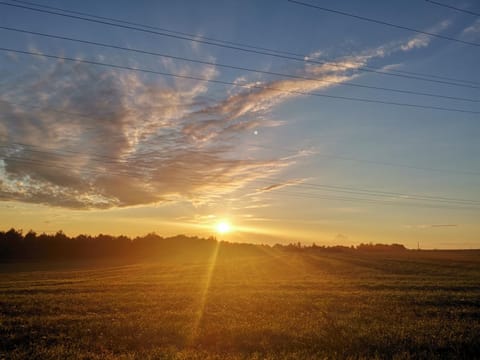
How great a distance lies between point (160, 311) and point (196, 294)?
7.88m

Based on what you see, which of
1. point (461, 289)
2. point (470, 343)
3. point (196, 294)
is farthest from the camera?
point (461, 289)

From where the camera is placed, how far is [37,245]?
128250 mm

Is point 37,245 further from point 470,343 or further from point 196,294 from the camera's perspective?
point 470,343

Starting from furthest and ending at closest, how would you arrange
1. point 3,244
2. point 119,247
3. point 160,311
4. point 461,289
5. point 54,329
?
point 119,247 < point 3,244 < point 461,289 < point 160,311 < point 54,329

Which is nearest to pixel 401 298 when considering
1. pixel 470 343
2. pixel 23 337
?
pixel 470 343

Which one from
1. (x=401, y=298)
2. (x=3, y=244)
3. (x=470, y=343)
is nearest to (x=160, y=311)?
(x=470, y=343)

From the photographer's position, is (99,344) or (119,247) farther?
(119,247)

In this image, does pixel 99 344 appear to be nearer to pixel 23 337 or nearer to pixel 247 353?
pixel 23 337

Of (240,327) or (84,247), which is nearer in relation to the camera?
(240,327)

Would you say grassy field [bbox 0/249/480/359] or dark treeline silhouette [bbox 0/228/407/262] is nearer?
grassy field [bbox 0/249/480/359]

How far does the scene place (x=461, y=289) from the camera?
3247cm

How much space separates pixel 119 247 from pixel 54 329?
138335 mm

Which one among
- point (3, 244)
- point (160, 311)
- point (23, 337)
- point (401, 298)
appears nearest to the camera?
point (23, 337)

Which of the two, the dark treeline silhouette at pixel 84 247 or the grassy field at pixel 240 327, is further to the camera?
the dark treeline silhouette at pixel 84 247
